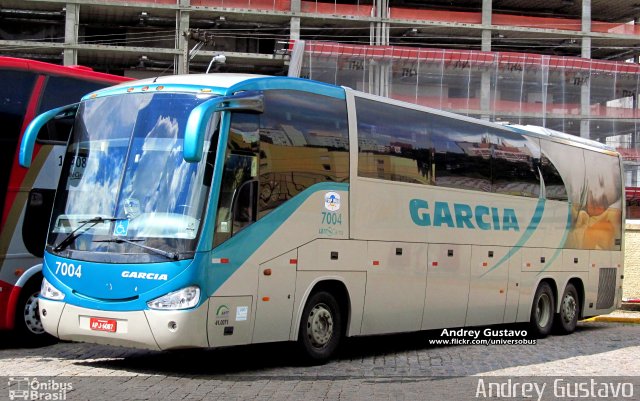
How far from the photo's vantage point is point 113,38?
224ft

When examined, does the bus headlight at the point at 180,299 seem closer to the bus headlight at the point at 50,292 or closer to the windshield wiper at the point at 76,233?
the windshield wiper at the point at 76,233

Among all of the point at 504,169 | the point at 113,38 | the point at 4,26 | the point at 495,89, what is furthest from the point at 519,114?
the point at 504,169

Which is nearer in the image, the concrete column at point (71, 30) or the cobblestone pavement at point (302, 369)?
the cobblestone pavement at point (302, 369)

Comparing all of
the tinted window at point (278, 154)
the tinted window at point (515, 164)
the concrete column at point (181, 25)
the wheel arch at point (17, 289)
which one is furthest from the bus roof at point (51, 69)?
the concrete column at point (181, 25)

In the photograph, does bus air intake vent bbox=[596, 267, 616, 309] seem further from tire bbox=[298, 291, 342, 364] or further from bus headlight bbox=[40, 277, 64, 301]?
bus headlight bbox=[40, 277, 64, 301]

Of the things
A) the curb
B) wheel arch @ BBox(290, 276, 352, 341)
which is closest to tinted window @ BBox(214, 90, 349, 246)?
wheel arch @ BBox(290, 276, 352, 341)

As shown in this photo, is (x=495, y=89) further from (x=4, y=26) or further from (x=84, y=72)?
(x=84, y=72)

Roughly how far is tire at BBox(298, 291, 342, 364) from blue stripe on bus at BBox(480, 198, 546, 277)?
446 cm

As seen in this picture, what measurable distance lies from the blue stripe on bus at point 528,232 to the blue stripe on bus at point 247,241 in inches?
215

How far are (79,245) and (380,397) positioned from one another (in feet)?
13.0

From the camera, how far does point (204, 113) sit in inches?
348

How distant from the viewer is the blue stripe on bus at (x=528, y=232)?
15.1m

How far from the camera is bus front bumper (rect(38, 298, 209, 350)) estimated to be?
9070 mm

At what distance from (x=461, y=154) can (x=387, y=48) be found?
48.8 metres
